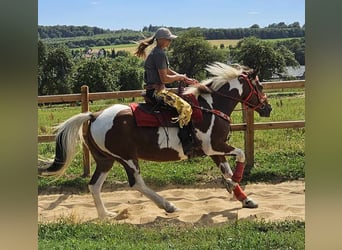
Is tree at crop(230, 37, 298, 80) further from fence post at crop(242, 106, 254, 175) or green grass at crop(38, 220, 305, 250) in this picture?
green grass at crop(38, 220, 305, 250)

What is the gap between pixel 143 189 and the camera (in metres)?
3.46

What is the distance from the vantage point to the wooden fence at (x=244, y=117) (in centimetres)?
298

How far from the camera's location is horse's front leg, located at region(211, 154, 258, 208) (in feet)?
11.1

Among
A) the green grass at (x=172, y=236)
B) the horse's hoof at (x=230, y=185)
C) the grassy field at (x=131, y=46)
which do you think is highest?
the grassy field at (x=131, y=46)

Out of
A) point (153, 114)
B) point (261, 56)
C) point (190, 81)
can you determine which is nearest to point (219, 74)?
point (190, 81)

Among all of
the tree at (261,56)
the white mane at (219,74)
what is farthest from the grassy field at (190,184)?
the white mane at (219,74)

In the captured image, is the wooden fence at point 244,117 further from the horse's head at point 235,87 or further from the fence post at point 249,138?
the horse's head at point 235,87

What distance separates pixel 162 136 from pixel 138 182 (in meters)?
0.38

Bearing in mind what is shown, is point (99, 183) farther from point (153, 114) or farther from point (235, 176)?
point (235, 176)

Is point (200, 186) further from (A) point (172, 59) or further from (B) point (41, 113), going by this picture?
(B) point (41, 113)

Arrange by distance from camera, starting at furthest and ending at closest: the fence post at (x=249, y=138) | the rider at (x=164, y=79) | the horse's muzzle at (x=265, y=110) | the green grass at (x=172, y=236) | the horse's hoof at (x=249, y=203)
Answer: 1. the fence post at (x=249, y=138)
2. the horse's muzzle at (x=265, y=110)
3. the horse's hoof at (x=249, y=203)
4. the rider at (x=164, y=79)
5. the green grass at (x=172, y=236)
